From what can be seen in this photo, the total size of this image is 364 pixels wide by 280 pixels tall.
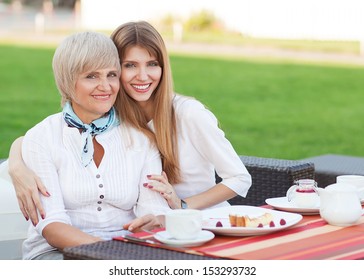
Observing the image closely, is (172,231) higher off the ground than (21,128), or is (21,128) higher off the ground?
(172,231)

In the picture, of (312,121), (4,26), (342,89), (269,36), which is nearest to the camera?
(312,121)

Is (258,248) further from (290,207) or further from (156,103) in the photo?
(156,103)

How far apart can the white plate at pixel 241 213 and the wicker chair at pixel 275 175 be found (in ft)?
3.28

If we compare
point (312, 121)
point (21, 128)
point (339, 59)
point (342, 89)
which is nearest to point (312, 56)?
point (339, 59)

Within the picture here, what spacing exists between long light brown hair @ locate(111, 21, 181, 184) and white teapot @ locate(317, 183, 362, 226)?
755mm

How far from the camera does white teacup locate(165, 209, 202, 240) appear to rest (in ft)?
8.77

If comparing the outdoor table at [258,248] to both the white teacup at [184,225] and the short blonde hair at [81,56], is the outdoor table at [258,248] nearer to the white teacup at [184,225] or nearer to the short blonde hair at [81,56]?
the white teacup at [184,225]

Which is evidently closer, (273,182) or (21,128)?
(273,182)

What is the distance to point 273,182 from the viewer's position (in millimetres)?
4199

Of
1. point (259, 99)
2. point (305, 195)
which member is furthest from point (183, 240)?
point (259, 99)

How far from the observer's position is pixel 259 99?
12.6 metres

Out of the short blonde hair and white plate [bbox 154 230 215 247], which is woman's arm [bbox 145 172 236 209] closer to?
the short blonde hair
